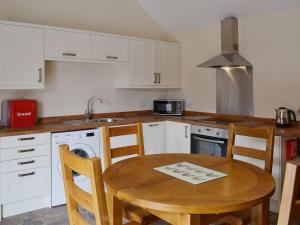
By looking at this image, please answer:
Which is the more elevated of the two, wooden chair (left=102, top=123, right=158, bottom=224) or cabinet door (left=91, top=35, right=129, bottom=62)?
cabinet door (left=91, top=35, right=129, bottom=62)

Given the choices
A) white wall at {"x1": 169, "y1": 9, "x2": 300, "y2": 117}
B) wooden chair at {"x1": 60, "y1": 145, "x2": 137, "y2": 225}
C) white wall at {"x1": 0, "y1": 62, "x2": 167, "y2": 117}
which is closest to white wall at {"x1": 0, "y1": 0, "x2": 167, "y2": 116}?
white wall at {"x1": 0, "y1": 62, "x2": 167, "y2": 117}

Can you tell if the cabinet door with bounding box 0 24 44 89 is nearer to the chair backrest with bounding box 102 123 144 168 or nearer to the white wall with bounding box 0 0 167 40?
the white wall with bounding box 0 0 167 40

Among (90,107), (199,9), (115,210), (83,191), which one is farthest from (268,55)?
(83,191)

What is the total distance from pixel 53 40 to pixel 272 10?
8.60 feet

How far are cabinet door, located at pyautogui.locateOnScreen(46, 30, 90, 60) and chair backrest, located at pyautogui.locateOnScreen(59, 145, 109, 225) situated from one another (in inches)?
85.0

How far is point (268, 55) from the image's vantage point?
11.6 ft

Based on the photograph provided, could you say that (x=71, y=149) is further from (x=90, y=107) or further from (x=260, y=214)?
(x=260, y=214)

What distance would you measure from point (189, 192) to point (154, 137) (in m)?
2.52

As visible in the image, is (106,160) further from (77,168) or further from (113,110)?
(113,110)

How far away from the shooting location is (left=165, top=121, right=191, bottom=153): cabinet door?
3832 mm

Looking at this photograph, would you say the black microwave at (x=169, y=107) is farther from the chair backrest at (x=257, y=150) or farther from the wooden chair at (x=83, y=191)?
the wooden chair at (x=83, y=191)

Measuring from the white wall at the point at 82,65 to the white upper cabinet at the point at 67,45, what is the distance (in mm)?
344

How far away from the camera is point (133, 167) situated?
1965mm

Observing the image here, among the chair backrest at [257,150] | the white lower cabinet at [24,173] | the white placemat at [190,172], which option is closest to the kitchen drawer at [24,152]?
the white lower cabinet at [24,173]
